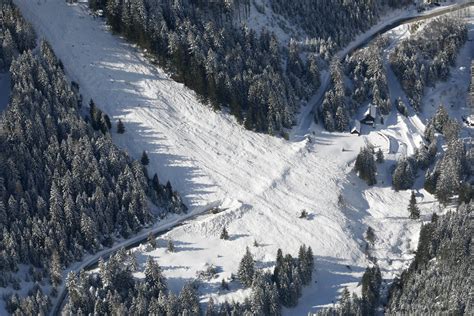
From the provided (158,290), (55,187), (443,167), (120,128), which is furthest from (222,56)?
(158,290)

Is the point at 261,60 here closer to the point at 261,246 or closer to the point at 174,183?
the point at 174,183

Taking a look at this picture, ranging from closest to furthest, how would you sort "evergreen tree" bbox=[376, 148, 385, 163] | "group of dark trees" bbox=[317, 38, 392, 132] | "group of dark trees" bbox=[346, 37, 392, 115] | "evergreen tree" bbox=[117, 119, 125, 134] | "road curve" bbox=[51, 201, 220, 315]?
"road curve" bbox=[51, 201, 220, 315], "evergreen tree" bbox=[117, 119, 125, 134], "evergreen tree" bbox=[376, 148, 385, 163], "group of dark trees" bbox=[317, 38, 392, 132], "group of dark trees" bbox=[346, 37, 392, 115]

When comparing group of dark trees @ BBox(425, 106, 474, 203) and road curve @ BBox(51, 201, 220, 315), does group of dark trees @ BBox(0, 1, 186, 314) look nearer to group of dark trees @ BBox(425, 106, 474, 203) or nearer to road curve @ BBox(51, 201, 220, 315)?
road curve @ BBox(51, 201, 220, 315)

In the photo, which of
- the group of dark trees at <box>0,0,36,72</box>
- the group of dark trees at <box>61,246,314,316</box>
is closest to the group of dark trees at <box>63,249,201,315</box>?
the group of dark trees at <box>61,246,314,316</box>

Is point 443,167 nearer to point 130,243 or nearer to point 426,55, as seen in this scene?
point 426,55

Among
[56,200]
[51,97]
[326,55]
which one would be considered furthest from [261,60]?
[56,200]

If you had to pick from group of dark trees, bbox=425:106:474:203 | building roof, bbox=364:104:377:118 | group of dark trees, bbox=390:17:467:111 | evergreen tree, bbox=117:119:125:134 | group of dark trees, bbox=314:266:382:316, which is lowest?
group of dark trees, bbox=314:266:382:316

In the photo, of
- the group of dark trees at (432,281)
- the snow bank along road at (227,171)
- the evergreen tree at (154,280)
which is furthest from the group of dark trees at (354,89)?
the evergreen tree at (154,280)
